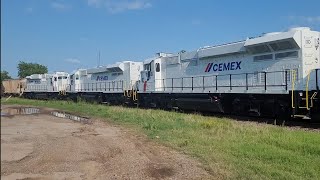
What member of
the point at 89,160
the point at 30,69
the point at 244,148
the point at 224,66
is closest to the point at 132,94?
the point at 224,66

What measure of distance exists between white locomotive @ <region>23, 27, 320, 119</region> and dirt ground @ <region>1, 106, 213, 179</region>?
749cm

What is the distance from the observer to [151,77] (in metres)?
26.7

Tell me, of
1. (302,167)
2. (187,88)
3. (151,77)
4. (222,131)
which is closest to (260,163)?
(302,167)

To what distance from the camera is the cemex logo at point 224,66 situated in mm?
19036

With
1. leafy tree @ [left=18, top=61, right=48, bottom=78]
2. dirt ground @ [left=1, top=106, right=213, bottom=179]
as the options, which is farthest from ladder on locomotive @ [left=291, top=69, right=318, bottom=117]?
leafy tree @ [left=18, top=61, right=48, bottom=78]

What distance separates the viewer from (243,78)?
18406mm

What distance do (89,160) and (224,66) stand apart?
1328 centimetres

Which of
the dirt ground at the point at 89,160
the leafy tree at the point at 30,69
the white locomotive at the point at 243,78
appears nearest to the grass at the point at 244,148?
the dirt ground at the point at 89,160

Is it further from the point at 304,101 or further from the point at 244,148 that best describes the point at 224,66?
the point at 244,148

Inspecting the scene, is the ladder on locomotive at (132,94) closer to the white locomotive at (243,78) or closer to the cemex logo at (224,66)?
the white locomotive at (243,78)

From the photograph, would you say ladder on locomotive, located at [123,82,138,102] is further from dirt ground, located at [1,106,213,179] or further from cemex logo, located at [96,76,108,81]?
dirt ground, located at [1,106,213,179]

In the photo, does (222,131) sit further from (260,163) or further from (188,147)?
(260,163)

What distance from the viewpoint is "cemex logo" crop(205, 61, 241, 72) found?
62.5 feet

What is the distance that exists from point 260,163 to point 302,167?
794 millimetres
